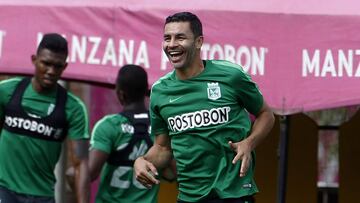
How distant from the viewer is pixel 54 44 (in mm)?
7031

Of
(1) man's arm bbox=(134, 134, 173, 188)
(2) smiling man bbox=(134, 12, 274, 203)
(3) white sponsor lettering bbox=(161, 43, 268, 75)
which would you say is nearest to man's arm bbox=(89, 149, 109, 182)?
(3) white sponsor lettering bbox=(161, 43, 268, 75)

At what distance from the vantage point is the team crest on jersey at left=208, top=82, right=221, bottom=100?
5480 mm

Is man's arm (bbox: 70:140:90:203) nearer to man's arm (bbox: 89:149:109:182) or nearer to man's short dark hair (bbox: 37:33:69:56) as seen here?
man's arm (bbox: 89:149:109:182)

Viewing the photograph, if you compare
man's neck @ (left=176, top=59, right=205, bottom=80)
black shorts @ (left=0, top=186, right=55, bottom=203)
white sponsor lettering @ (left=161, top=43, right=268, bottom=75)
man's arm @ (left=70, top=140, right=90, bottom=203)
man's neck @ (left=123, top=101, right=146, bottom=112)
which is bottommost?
black shorts @ (left=0, top=186, right=55, bottom=203)

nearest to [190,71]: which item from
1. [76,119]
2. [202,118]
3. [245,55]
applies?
[202,118]

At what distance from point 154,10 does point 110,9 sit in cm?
34

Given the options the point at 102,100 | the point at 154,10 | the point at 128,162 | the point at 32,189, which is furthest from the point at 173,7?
the point at 102,100

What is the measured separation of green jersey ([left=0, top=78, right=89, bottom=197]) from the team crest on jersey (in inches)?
72.2

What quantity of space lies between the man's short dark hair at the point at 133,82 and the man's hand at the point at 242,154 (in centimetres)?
196

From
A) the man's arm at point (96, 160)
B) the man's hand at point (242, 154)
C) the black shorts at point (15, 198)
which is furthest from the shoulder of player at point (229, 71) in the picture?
the black shorts at point (15, 198)

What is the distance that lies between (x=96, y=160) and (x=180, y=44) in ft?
6.55

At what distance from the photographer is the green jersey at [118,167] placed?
285 inches

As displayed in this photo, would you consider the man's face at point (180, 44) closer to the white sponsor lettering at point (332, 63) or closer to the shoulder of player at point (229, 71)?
the shoulder of player at point (229, 71)

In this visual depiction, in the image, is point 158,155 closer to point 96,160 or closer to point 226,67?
point 226,67
